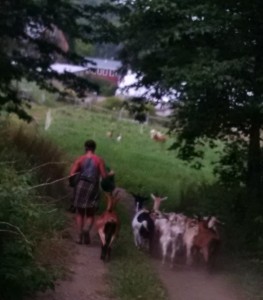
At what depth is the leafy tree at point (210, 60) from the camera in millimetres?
11547

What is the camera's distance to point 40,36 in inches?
684

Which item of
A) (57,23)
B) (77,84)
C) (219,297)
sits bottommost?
(219,297)

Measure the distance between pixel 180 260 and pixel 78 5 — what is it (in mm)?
7690

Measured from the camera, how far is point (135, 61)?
15133 mm

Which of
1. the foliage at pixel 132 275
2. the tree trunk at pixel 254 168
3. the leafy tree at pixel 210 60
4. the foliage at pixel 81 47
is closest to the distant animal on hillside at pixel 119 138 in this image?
the foliage at pixel 81 47

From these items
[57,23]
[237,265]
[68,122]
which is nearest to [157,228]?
[237,265]

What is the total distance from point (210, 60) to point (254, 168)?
2707 mm

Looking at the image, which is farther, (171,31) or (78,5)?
(78,5)

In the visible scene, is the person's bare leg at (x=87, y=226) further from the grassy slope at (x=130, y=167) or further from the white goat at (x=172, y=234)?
the white goat at (x=172, y=234)

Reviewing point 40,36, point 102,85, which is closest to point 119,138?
point 102,85

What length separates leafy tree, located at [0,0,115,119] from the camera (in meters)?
15.6

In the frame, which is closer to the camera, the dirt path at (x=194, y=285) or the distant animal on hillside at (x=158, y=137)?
the dirt path at (x=194, y=285)

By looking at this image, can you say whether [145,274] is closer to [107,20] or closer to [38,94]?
[107,20]

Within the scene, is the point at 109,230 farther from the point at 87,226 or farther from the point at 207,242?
the point at 207,242
